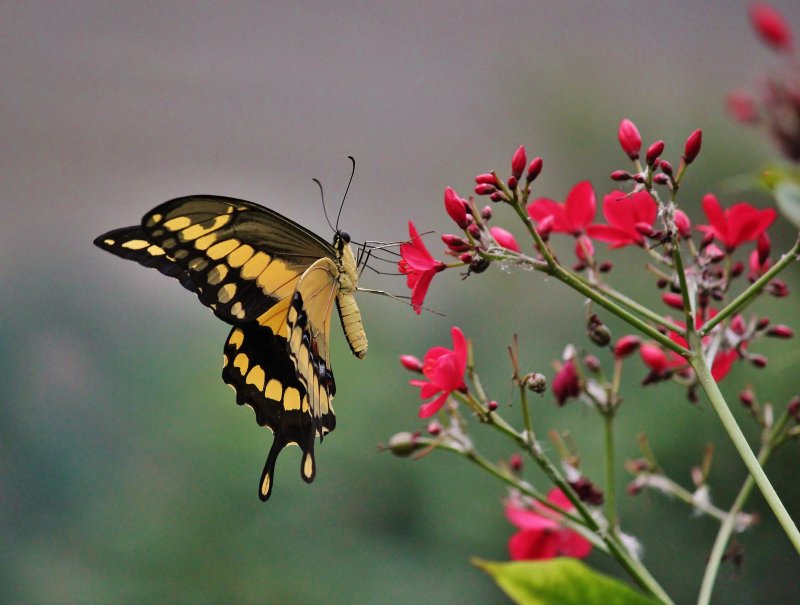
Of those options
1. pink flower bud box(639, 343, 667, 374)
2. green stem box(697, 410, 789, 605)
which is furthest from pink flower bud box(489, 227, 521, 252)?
green stem box(697, 410, 789, 605)

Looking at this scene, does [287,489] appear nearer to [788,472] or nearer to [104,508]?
[104,508]

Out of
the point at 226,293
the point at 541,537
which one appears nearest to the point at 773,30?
the point at 541,537

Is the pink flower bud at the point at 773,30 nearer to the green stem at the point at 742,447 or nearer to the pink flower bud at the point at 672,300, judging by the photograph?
the green stem at the point at 742,447

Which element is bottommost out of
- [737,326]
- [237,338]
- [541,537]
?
[541,537]

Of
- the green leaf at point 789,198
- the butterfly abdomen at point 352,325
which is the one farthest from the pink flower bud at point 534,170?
the butterfly abdomen at point 352,325

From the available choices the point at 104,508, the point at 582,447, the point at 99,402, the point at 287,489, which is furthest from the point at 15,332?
the point at 582,447

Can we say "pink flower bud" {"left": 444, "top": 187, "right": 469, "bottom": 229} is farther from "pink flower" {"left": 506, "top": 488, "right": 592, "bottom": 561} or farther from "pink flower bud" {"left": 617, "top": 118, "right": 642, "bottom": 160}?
"pink flower" {"left": 506, "top": 488, "right": 592, "bottom": 561}

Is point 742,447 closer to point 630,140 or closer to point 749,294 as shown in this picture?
point 749,294
